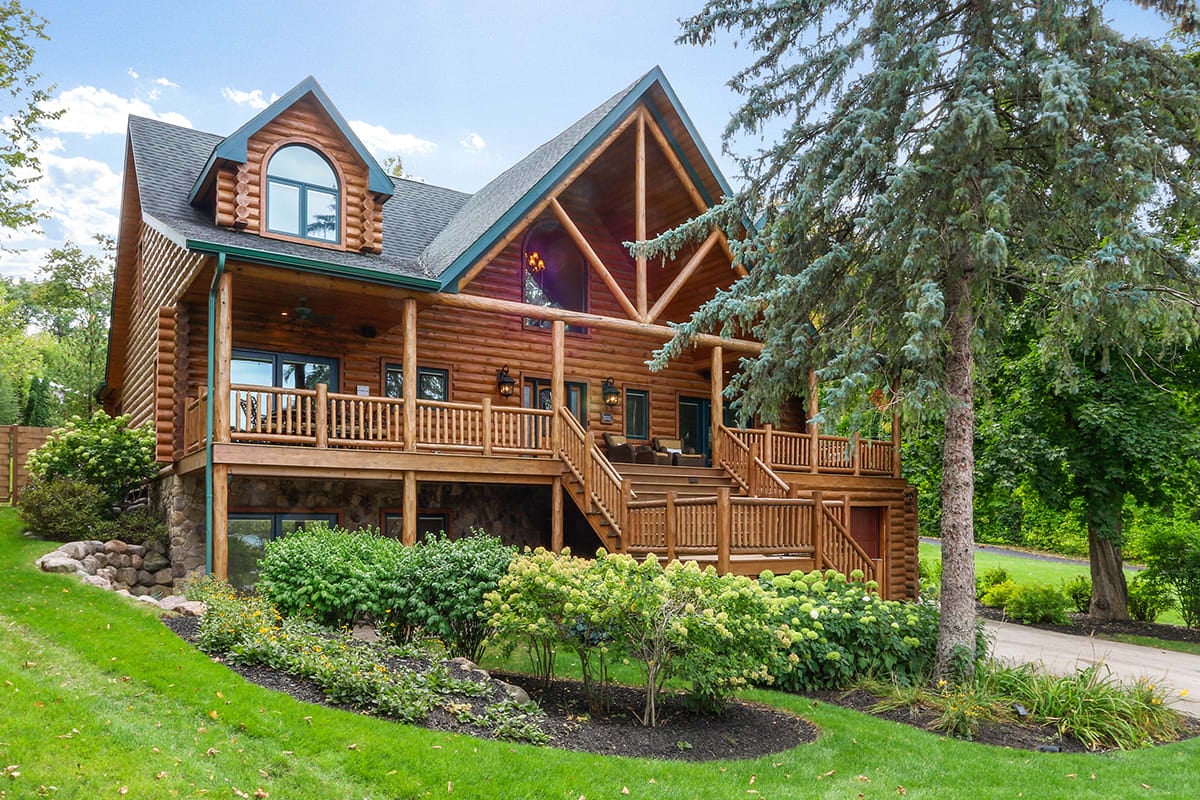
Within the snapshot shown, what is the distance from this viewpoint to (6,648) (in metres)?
7.51

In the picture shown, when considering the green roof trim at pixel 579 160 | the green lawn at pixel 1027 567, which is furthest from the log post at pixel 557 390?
the green lawn at pixel 1027 567

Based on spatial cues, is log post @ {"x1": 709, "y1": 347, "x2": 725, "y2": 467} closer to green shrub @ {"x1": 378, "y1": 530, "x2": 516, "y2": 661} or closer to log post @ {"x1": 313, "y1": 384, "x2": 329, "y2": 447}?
log post @ {"x1": 313, "y1": 384, "x2": 329, "y2": 447}

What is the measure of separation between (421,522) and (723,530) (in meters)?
6.37

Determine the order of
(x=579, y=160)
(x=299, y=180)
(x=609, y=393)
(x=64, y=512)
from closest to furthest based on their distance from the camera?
(x=64, y=512) → (x=299, y=180) → (x=579, y=160) → (x=609, y=393)

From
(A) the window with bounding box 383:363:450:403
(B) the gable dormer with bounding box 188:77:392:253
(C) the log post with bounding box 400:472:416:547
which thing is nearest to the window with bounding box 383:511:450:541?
(A) the window with bounding box 383:363:450:403

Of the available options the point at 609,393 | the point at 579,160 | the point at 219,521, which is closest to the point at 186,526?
the point at 219,521

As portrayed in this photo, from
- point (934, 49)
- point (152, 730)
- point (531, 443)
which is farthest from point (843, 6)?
point (152, 730)

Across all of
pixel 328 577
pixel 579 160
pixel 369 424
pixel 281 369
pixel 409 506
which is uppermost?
pixel 579 160

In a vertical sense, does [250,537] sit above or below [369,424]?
below

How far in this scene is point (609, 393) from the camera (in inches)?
719

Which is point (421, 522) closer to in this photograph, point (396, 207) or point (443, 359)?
point (443, 359)

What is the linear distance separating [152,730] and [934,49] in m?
9.92

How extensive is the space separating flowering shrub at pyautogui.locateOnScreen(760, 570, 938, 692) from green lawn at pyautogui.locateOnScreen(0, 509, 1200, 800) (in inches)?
43.1

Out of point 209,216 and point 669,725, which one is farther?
point 209,216
